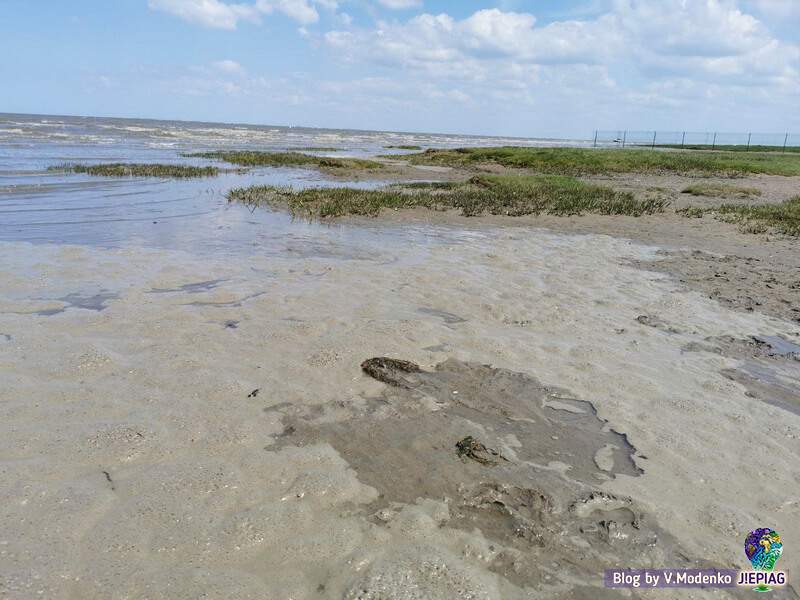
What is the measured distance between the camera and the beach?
2.83m

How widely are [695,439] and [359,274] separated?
5.05 m

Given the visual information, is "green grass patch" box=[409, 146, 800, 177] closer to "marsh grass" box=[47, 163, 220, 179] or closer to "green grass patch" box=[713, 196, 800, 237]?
"green grass patch" box=[713, 196, 800, 237]

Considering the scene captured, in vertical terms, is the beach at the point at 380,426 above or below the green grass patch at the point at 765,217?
below

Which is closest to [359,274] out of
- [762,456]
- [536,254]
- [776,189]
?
[536,254]

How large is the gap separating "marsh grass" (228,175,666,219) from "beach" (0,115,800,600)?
18.4 ft

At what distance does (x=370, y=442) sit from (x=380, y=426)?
0.23m

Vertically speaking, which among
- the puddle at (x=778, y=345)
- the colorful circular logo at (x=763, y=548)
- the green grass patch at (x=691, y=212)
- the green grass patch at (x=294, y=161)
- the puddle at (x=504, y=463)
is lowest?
the colorful circular logo at (x=763, y=548)

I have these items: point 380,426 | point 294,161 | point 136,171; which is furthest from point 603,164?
point 380,426

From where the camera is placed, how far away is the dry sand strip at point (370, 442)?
2.80 m

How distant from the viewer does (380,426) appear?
4.11 meters

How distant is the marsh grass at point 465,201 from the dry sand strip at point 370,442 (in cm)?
730

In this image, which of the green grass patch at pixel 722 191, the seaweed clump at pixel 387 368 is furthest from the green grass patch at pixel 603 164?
the seaweed clump at pixel 387 368

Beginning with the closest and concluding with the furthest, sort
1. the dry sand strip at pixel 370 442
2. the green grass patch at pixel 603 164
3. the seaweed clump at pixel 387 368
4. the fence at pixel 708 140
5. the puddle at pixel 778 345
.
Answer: the dry sand strip at pixel 370 442 < the seaweed clump at pixel 387 368 < the puddle at pixel 778 345 < the green grass patch at pixel 603 164 < the fence at pixel 708 140

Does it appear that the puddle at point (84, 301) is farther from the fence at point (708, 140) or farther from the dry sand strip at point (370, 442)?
the fence at point (708, 140)
